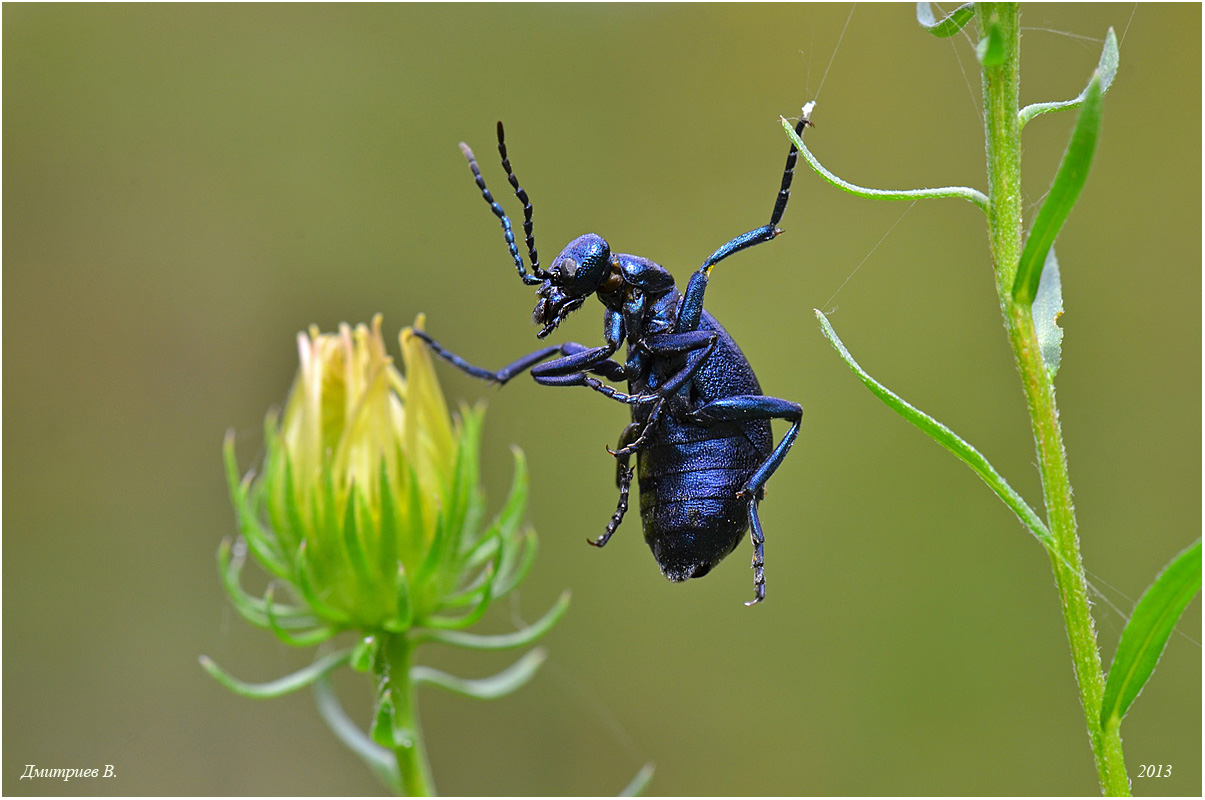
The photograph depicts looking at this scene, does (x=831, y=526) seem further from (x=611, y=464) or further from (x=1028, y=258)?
(x=1028, y=258)

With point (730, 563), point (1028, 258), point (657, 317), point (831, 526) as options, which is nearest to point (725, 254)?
point (657, 317)

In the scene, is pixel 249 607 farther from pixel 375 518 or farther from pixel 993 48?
pixel 993 48

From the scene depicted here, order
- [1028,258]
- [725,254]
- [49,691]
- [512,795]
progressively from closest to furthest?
[1028,258] → [725,254] → [49,691] → [512,795]

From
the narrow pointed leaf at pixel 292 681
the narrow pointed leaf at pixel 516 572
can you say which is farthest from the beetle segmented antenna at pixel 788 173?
the narrow pointed leaf at pixel 292 681

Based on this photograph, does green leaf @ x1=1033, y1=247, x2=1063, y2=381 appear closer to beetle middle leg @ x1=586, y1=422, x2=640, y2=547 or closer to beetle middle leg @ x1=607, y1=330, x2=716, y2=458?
beetle middle leg @ x1=607, y1=330, x2=716, y2=458

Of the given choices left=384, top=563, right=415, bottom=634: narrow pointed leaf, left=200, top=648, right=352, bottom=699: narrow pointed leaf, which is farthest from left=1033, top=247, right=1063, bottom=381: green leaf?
left=200, top=648, right=352, bottom=699: narrow pointed leaf

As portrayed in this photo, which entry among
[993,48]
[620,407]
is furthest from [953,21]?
[620,407]

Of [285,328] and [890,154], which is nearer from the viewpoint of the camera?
[890,154]
